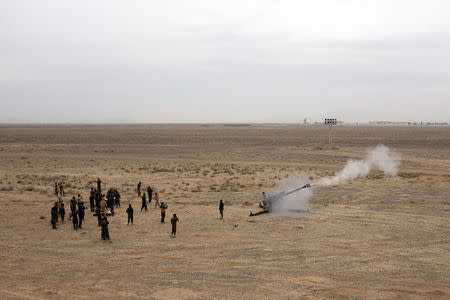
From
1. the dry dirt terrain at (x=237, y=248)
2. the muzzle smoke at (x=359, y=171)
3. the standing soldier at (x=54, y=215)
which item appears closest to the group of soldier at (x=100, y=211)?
the standing soldier at (x=54, y=215)

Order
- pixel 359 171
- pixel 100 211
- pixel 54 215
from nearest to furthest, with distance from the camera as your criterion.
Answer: pixel 100 211, pixel 54 215, pixel 359 171

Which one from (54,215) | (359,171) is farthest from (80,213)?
(359,171)

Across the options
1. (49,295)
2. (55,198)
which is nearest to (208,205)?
(55,198)

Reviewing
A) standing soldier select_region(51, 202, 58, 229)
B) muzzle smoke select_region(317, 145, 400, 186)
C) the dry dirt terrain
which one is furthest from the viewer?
muzzle smoke select_region(317, 145, 400, 186)

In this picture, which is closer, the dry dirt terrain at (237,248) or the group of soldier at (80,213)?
the dry dirt terrain at (237,248)

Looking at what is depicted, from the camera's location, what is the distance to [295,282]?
47.3 feet

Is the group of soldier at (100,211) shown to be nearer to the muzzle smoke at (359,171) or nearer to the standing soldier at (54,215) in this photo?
the standing soldier at (54,215)

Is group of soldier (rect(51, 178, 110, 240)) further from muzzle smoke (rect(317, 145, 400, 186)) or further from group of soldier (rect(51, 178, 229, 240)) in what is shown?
muzzle smoke (rect(317, 145, 400, 186))

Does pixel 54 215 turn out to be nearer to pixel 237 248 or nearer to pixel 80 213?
pixel 80 213

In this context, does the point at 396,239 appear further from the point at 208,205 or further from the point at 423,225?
the point at 208,205

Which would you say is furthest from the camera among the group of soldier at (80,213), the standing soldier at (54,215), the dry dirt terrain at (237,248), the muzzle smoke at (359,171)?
the muzzle smoke at (359,171)

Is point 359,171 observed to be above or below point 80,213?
above

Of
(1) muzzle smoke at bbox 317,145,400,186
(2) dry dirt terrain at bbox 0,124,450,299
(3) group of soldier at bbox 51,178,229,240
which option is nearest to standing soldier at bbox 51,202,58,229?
(3) group of soldier at bbox 51,178,229,240

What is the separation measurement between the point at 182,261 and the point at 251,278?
329 centimetres
